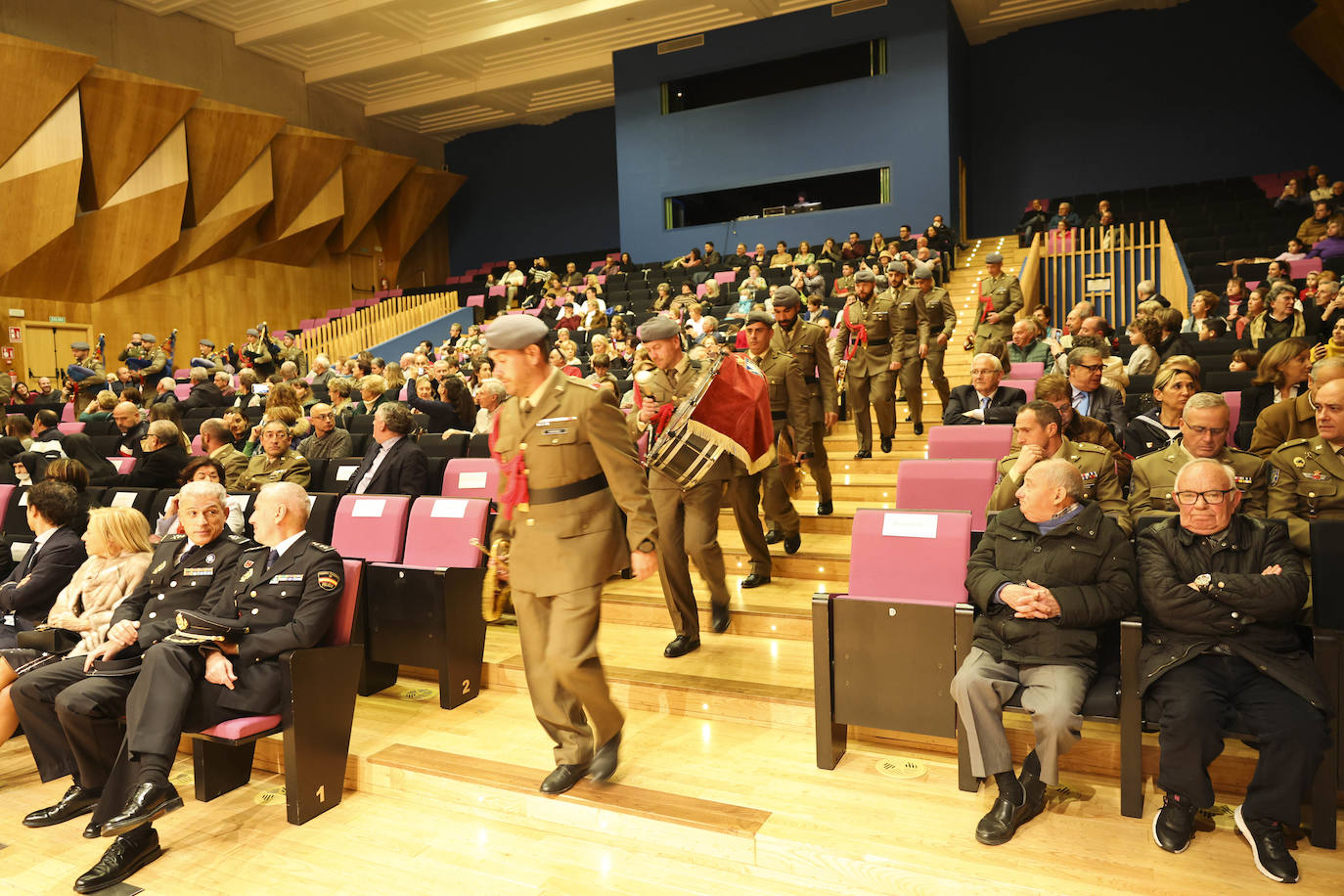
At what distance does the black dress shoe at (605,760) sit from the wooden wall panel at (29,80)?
37.2 feet

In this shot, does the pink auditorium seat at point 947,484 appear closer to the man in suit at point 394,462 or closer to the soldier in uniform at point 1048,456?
the soldier in uniform at point 1048,456

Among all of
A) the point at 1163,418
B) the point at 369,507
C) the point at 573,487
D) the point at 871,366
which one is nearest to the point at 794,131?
the point at 871,366

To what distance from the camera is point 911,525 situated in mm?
2766

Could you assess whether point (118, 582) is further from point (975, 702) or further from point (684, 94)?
point (684, 94)

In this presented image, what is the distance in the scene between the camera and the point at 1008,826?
86.7 inches

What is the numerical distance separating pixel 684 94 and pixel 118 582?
13181 millimetres

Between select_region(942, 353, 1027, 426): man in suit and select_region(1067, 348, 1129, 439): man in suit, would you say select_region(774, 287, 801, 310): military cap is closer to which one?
select_region(942, 353, 1027, 426): man in suit

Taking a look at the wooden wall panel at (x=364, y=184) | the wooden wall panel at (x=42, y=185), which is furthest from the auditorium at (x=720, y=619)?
the wooden wall panel at (x=364, y=184)

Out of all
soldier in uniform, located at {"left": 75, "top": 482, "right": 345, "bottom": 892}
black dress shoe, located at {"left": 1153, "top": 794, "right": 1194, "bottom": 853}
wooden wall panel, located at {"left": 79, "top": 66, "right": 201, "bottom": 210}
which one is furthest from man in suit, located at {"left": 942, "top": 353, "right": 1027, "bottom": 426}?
wooden wall panel, located at {"left": 79, "top": 66, "right": 201, "bottom": 210}

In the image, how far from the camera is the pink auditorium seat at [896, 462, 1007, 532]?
127 inches

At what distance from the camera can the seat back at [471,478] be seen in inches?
163

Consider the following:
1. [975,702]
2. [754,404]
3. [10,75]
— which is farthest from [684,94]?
[975,702]

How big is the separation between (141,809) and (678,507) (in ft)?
6.20

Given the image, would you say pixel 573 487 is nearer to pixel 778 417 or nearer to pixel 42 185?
pixel 778 417
